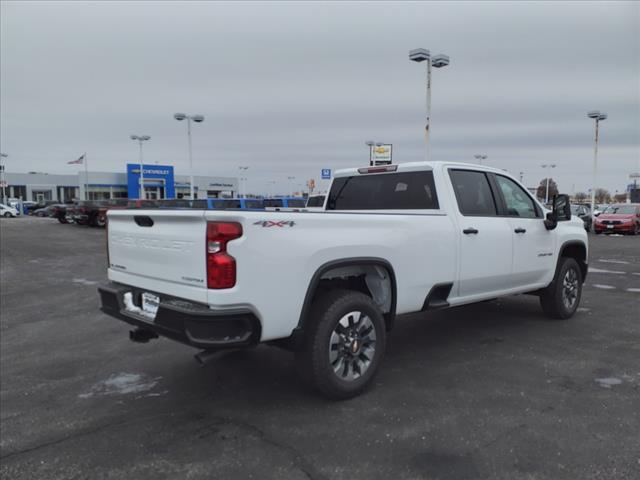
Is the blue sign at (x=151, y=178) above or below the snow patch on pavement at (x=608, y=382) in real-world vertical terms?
above

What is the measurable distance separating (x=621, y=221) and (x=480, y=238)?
2225 cm

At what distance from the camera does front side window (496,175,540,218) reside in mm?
5879

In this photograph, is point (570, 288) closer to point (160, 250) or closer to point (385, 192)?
point (385, 192)

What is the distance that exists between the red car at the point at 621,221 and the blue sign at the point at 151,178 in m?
54.7

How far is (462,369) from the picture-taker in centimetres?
481

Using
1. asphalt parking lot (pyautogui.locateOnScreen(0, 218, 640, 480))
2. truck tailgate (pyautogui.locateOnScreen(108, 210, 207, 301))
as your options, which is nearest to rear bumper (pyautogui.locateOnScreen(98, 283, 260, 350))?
truck tailgate (pyautogui.locateOnScreen(108, 210, 207, 301))

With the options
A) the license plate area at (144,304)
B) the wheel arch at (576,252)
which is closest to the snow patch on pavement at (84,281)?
the license plate area at (144,304)

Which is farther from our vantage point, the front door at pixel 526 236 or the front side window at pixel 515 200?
the front side window at pixel 515 200

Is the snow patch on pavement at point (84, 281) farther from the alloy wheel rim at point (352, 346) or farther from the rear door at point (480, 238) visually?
the rear door at point (480, 238)

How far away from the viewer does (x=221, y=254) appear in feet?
11.0

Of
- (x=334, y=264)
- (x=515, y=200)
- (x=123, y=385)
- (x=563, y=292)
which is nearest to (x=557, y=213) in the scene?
(x=515, y=200)

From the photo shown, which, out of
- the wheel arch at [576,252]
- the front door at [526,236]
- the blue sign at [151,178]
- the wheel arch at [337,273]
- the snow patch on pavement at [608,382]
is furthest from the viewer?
the blue sign at [151,178]

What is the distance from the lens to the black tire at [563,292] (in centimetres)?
651

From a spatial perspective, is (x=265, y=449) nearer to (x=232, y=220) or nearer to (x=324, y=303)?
(x=324, y=303)
